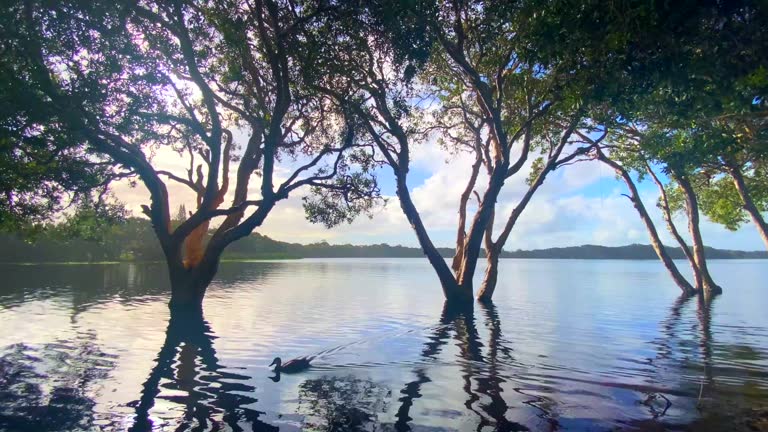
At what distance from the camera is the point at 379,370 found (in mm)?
13586

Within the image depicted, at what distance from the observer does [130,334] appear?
1911 centimetres

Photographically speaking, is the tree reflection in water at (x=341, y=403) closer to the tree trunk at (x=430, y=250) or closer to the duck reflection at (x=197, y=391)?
the duck reflection at (x=197, y=391)

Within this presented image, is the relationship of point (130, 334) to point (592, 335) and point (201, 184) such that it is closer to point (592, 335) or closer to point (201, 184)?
point (201, 184)

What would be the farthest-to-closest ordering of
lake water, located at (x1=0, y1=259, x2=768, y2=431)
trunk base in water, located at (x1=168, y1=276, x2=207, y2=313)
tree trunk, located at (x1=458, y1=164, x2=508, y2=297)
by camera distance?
tree trunk, located at (x1=458, y1=164, x2=508, y2=297), trunk base in water, located at (x1=168, y1=276, x2=207, y2=313), lake water, located at (x1=0, y1=259, x2=768, y2=431)

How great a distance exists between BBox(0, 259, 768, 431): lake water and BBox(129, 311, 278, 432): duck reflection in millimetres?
48

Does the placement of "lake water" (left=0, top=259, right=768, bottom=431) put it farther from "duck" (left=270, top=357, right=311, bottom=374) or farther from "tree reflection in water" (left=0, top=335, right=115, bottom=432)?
"duck" (left=270, top=357, right=311, bottom=374)

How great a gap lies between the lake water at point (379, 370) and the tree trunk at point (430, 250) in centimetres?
134

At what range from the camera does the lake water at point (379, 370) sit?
9.23 meters

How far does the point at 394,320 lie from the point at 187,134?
1568 centimetres

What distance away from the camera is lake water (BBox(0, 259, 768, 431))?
9.23m

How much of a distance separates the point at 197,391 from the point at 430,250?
19907mm

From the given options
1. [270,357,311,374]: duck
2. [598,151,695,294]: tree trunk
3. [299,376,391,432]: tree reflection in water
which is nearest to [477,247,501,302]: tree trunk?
[598,151,695,294]: tree trunk

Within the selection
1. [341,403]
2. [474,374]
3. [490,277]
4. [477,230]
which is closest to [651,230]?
[490,277]

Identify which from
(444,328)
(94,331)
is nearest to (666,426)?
(444,328)
